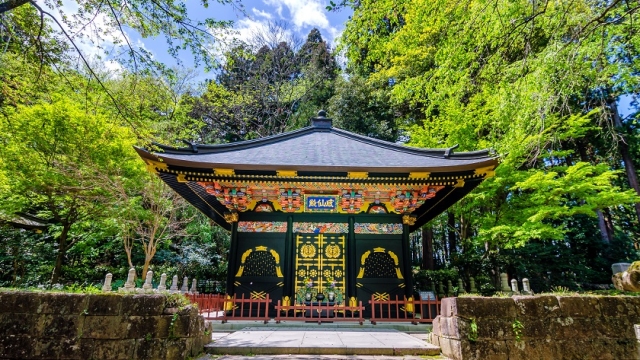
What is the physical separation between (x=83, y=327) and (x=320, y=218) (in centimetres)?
539

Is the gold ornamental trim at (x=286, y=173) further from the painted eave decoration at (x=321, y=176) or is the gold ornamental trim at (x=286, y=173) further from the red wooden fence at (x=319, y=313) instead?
the red wooden fence at (x=319, y=313)

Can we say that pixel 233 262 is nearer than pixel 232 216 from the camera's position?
Yes

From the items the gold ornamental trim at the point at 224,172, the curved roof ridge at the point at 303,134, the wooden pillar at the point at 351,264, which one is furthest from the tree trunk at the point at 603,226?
the gold ornamental trim at the point at 224,172

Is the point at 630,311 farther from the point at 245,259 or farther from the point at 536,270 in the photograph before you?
the point at 536,270

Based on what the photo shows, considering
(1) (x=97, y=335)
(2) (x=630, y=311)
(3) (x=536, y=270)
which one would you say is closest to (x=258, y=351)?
(1) (x=97, y=335)

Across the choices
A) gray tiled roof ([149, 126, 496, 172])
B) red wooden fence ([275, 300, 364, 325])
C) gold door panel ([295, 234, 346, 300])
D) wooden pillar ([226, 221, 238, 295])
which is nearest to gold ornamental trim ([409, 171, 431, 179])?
gray tiled roof ([149, 126, 496, 172])

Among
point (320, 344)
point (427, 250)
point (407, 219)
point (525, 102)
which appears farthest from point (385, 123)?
point (320, 344)

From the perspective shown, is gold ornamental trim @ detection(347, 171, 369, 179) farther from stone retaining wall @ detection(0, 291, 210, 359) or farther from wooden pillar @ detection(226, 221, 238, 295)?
stone retaining wall @ detection(0, 291, 210, 359)

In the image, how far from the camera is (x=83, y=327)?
3.44 metres

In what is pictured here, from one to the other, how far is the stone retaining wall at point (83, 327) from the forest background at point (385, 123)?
10.8ft

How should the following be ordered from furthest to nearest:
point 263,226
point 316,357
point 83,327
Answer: point 263,226 < point 316,357 < point 83,327

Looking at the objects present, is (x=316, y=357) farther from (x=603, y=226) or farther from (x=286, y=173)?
(x=603, y=226)

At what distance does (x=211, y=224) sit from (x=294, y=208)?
10.8 metres

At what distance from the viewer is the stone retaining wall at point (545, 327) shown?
3.65 metres
